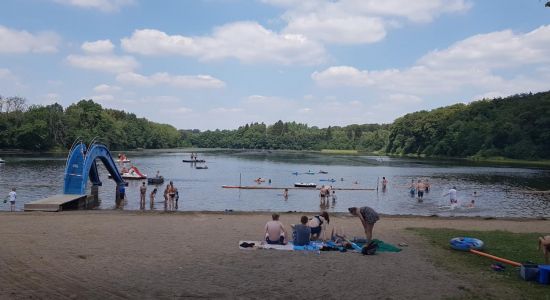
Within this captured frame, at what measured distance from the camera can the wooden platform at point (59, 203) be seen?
26.7 m

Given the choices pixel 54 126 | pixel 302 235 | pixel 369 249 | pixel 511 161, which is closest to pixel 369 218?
pixel 369 249

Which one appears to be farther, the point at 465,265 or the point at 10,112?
the point at 10,112

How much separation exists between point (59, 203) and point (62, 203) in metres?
0.38

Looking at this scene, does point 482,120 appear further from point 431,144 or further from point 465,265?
point 465,265

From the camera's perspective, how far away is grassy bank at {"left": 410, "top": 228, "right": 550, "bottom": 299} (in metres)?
11.5

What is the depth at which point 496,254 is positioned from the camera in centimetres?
1509

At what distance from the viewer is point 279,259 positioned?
46.9 ft

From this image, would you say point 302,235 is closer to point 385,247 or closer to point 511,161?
point 385,247

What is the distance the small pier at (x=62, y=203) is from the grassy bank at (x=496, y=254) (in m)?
19.8

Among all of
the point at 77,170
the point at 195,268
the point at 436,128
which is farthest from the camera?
the point at 436,128

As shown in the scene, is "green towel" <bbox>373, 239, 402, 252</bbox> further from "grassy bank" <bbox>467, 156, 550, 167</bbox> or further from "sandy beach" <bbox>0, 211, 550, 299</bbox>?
"grassy bank" <bbox>467, 156, 550, 167</bbox>

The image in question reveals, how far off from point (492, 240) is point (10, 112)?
156584 millimetres

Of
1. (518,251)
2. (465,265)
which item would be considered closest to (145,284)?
(465,265)

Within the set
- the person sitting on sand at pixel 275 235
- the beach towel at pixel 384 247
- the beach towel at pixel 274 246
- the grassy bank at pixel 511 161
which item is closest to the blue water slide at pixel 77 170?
the beach towel at pixel 274 246
